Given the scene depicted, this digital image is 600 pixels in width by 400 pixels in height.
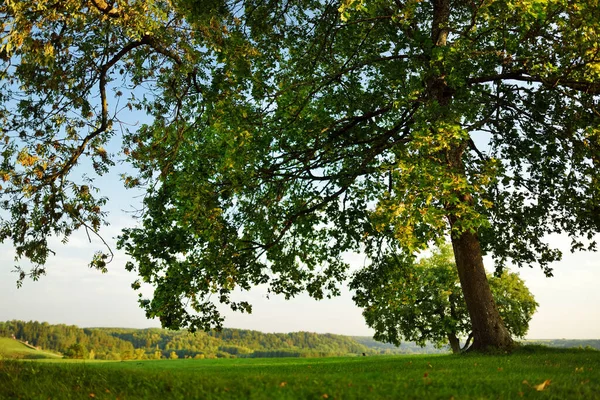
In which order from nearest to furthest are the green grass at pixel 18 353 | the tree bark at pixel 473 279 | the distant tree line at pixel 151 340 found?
the green grass at pixel 18 353 < the tree bark at pixel 473 279 < the distant tree line at pixel 151 340

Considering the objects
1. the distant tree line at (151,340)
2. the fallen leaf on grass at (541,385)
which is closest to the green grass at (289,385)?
the fallen leaf on grass at (541,385)

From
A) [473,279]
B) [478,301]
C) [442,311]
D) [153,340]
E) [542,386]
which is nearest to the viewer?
[542,386]

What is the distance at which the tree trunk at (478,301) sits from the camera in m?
16.1

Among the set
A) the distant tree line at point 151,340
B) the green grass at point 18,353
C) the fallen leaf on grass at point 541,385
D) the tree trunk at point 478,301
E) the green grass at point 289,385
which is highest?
the tree trunk at point 478,301

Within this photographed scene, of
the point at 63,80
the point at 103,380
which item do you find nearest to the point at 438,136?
the point at 103,380

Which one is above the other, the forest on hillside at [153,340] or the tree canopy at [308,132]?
the tree canopy at [308,132]

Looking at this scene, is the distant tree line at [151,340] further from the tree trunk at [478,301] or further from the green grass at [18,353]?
the tree trunk at [478,301]

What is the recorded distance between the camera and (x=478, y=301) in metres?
16.3

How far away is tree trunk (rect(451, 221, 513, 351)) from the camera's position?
1614cm

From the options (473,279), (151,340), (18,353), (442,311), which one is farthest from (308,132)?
(151,340)

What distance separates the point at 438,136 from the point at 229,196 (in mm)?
8274

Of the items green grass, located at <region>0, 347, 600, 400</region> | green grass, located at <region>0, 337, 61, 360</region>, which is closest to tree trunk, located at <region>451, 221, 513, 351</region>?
green grass, located at <region>0, 347, 600, 400</region>

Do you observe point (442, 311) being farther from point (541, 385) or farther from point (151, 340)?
point (151, 340)

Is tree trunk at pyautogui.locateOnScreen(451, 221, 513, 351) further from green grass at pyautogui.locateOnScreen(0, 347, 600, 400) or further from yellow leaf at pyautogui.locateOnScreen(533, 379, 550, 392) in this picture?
yellow leaf at pyautogui.locateOnScreen(533, 379, 550, 392)
